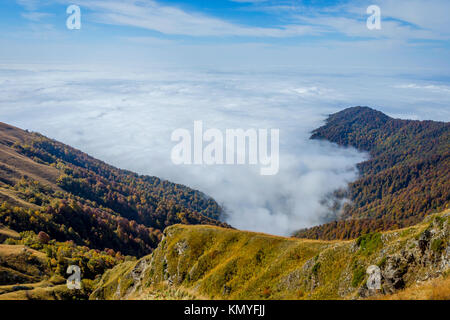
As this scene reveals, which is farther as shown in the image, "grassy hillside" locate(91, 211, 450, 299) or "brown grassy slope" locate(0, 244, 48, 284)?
"brown grassy slope" locate(0, 244, 48, 284)

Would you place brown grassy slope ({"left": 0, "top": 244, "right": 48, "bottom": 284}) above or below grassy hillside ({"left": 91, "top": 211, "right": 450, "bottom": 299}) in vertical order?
below

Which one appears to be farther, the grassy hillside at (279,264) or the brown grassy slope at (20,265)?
the brown grassy slope at (20,265)

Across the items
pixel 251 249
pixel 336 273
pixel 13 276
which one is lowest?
pixel 13 276

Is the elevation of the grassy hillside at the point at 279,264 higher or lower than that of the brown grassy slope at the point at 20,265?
higher

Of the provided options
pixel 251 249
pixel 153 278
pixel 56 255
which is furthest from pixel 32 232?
pixel 251 249
